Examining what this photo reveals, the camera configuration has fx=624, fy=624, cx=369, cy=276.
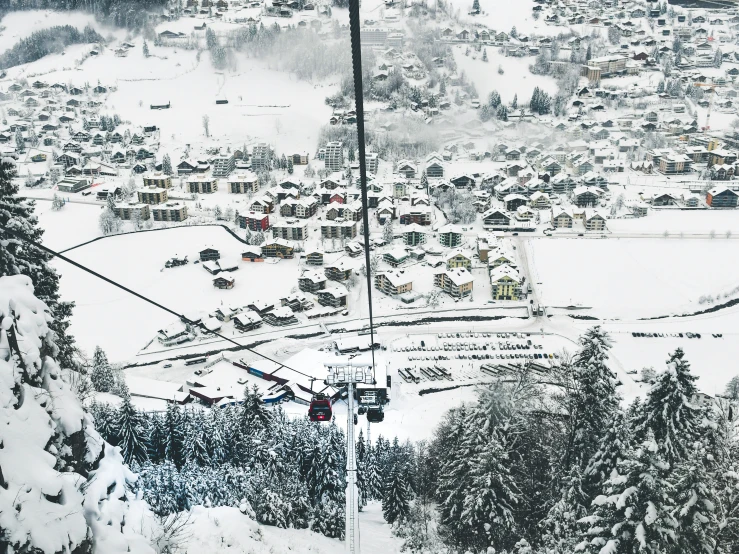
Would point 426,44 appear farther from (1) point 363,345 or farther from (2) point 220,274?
(1) point 363,345

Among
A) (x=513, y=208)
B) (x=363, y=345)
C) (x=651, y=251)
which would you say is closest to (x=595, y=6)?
(x=513, y=208)

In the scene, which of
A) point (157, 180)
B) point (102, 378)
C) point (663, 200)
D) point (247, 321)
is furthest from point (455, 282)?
point (157, 180)

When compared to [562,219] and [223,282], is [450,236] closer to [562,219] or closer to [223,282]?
[562,219]

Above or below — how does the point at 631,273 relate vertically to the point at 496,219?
below

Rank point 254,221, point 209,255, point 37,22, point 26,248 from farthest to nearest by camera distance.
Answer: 1. point 37,22
2. point 254,221
3. point 209,255
4. point 26,248

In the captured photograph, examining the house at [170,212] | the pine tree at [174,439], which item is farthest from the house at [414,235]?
the pine tree at [174,439]

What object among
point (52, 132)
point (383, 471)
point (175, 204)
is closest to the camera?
point (383, 471)

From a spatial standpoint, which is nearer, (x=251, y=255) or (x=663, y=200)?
(x=251, y=255)
